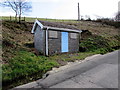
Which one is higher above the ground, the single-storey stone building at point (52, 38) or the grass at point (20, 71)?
the single-storey stone building at point (52, 38)

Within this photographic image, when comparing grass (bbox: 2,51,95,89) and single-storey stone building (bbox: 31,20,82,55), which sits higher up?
single-storey stone building (bbox: 31,20,82,55)

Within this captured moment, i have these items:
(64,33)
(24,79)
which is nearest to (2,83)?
(24,79)

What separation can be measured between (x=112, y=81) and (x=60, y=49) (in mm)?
6046

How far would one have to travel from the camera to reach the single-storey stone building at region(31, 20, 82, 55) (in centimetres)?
929

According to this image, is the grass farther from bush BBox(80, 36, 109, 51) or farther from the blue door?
bush BBox(80, 36, 109, 51)

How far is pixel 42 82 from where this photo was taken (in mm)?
5059

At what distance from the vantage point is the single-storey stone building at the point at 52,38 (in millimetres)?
9289

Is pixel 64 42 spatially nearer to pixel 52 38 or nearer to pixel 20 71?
pixel 52 38

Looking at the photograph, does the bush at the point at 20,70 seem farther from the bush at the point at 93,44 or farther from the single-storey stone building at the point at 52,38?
the bush at the point at 93,44

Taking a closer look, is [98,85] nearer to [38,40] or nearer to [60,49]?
[60,49]

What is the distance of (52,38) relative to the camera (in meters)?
9.65

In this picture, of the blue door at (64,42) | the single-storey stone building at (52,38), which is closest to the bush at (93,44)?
the single-storey stone building at (52,38)

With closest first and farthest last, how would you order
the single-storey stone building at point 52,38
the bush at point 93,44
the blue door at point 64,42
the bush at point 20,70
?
the bush at point 20,70, the single-storey stone building at point 52,38, the blue door at point 64,42, the bush at point 93,44

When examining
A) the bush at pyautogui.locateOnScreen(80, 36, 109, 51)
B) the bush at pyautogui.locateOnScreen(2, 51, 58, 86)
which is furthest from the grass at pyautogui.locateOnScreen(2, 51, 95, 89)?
the bush at pyautogui.locateOnScreen(80, 36, 109, 51)
